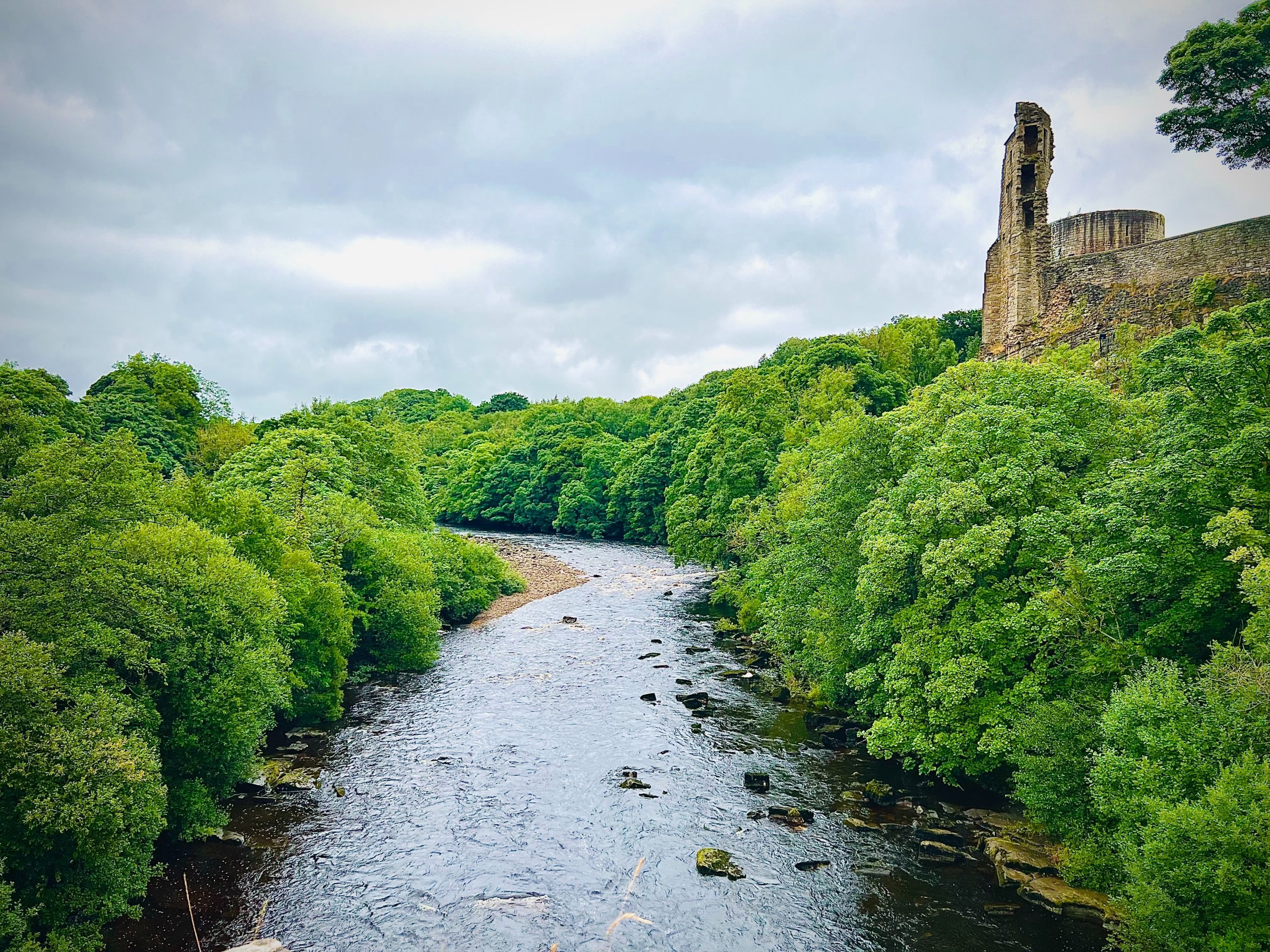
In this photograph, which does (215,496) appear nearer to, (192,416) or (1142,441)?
(1142,441)

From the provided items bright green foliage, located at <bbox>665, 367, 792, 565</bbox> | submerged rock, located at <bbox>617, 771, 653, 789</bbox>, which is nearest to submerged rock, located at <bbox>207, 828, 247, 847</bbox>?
submerged rock, located at <bbox>617, 771, 653, 789</bbox>

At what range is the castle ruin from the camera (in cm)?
3503

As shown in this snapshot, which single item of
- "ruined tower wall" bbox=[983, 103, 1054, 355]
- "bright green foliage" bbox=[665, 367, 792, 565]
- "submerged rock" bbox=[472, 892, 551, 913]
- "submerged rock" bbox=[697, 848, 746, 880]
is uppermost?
"ruined tower wall" bbox=[983, 103, 1054, 355]

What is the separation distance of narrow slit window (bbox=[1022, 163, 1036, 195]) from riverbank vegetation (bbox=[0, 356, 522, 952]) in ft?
130

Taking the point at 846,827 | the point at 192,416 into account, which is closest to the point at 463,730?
the point at 846,827

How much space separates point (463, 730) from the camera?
1265 inches

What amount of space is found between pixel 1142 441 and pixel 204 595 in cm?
2793

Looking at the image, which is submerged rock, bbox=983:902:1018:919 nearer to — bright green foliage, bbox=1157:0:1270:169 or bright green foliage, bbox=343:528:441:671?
bright green foliage, bbox=343:528:441:671

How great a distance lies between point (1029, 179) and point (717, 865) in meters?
39.7

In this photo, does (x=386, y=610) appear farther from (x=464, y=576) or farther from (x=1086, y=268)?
(x=1086, y=268)

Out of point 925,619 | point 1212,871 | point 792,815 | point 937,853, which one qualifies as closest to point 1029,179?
point 925,619

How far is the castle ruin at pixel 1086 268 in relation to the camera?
1379 inches

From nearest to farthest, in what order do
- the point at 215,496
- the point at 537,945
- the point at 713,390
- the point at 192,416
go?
1. the point at 537,945
2. the point at 215,496
3. the point at 192,416
4. the point at 713,390

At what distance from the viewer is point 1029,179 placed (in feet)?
142
